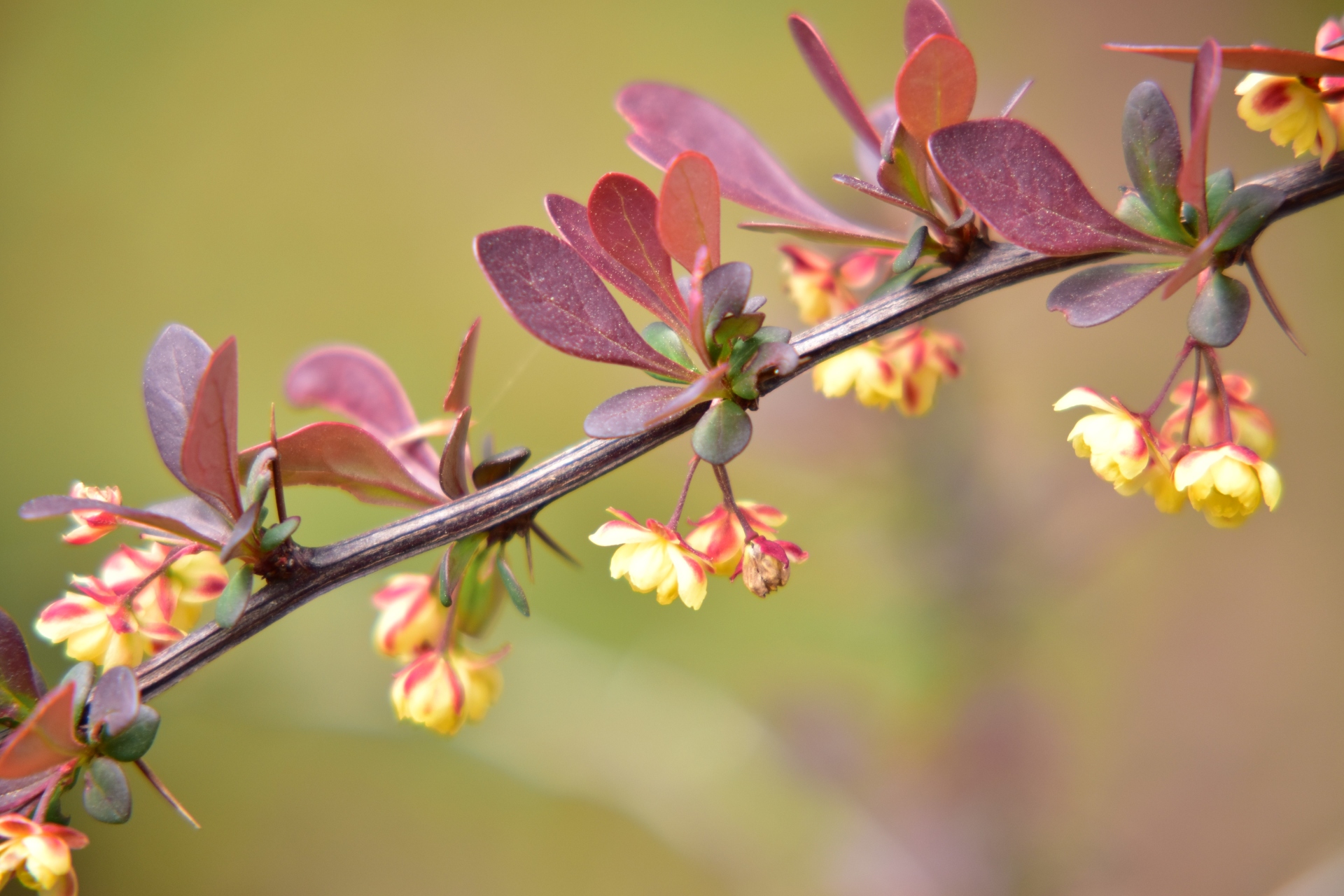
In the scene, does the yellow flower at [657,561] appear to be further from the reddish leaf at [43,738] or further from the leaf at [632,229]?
the reddish leaf at [43,738]

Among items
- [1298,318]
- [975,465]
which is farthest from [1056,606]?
[1298,318]

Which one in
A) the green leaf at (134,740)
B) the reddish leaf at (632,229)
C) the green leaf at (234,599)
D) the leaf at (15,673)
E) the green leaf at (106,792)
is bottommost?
the green leaf at (106,792)

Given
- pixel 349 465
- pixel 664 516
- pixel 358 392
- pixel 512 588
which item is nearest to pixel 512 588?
pixel 512 588

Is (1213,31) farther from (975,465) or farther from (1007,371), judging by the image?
(975,465)

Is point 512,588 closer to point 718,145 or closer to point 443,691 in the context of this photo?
point 443,691

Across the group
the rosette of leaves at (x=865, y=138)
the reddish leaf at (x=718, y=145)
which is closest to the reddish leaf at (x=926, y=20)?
the rosette of leaves at (x=865, y=138)

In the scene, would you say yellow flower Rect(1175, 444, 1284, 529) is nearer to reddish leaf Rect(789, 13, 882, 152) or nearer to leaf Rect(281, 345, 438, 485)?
reddish leaf Rect(789, 13, 882, 152)

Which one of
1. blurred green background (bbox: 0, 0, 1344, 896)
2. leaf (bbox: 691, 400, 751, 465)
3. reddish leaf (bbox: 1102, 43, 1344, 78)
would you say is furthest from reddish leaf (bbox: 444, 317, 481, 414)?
blurred green background (bbox: 0, 0, 1344, 896)
